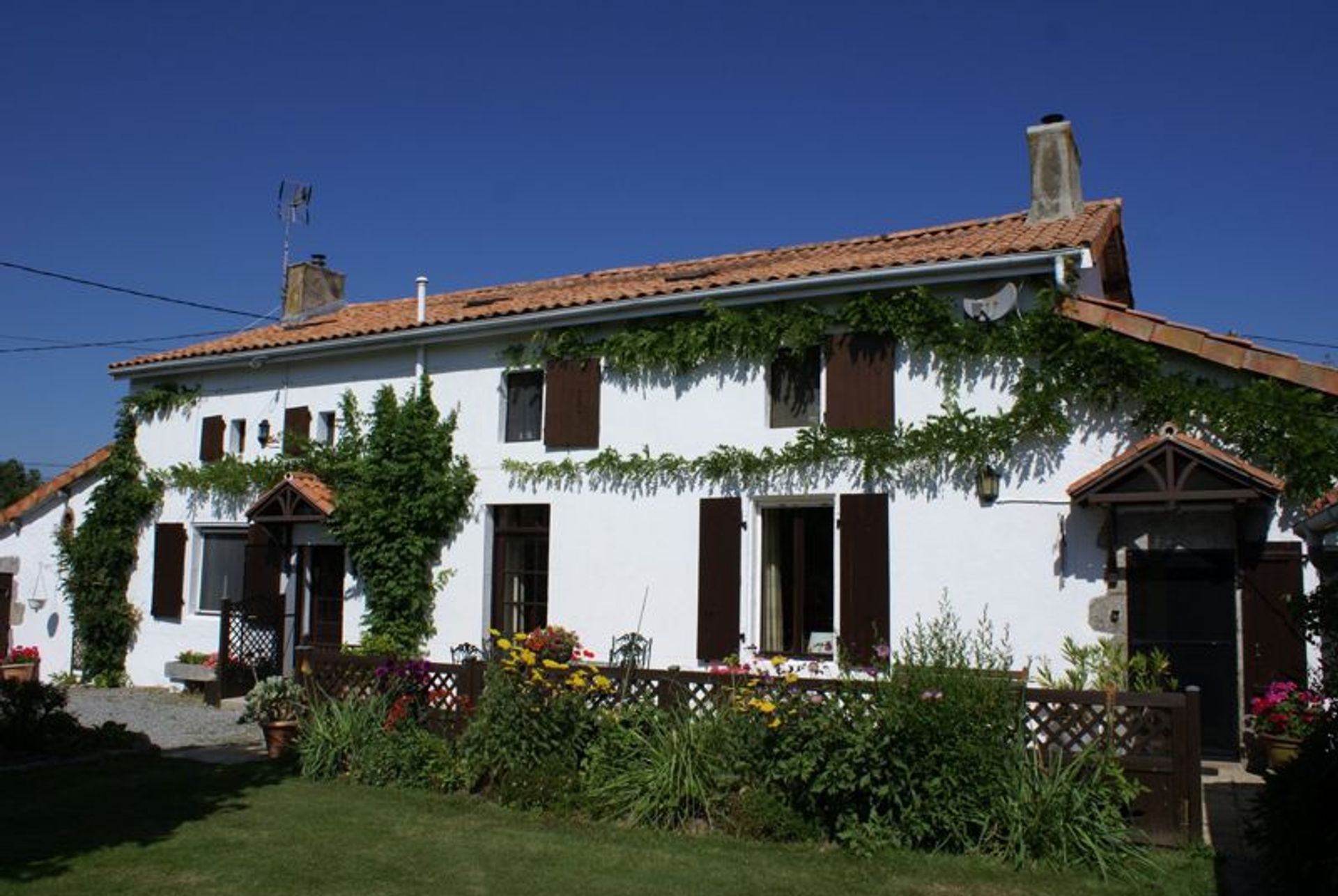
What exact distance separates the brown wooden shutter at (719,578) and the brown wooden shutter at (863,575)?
1.16m

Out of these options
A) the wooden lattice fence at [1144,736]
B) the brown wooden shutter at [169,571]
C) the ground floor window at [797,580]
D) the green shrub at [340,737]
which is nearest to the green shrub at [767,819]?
the wooden lattice fence at [1144,736]

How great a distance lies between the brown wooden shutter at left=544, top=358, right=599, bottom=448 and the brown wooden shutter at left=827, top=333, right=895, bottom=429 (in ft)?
9.75

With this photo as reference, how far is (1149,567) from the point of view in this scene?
9664 millimetres

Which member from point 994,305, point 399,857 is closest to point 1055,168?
point 994,305

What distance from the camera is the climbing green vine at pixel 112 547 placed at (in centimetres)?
1642

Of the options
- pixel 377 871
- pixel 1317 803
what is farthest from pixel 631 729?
pixel 1317 803

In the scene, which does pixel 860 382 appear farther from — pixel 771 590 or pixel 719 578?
pixel 719 578

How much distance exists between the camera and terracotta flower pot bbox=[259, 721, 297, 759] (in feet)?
33.0

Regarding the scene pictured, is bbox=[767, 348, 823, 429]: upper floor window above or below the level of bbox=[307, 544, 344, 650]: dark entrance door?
above

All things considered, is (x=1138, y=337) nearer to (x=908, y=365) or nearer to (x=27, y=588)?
(x=908, y=365)

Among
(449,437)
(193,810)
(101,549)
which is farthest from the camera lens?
(101,549)

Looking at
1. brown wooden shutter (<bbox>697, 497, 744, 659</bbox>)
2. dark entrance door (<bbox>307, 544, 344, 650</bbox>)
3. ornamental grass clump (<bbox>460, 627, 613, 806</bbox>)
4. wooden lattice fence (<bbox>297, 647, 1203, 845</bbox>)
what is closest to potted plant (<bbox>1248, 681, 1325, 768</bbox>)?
wooden lattice fence (<bbox>297, 647, 1203, 845</bbox>)

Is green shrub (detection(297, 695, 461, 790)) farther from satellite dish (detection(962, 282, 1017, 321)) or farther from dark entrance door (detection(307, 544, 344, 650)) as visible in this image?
satellite dish (detection(962, 282, 1017, 321))

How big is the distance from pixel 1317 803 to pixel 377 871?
521 centimetres
